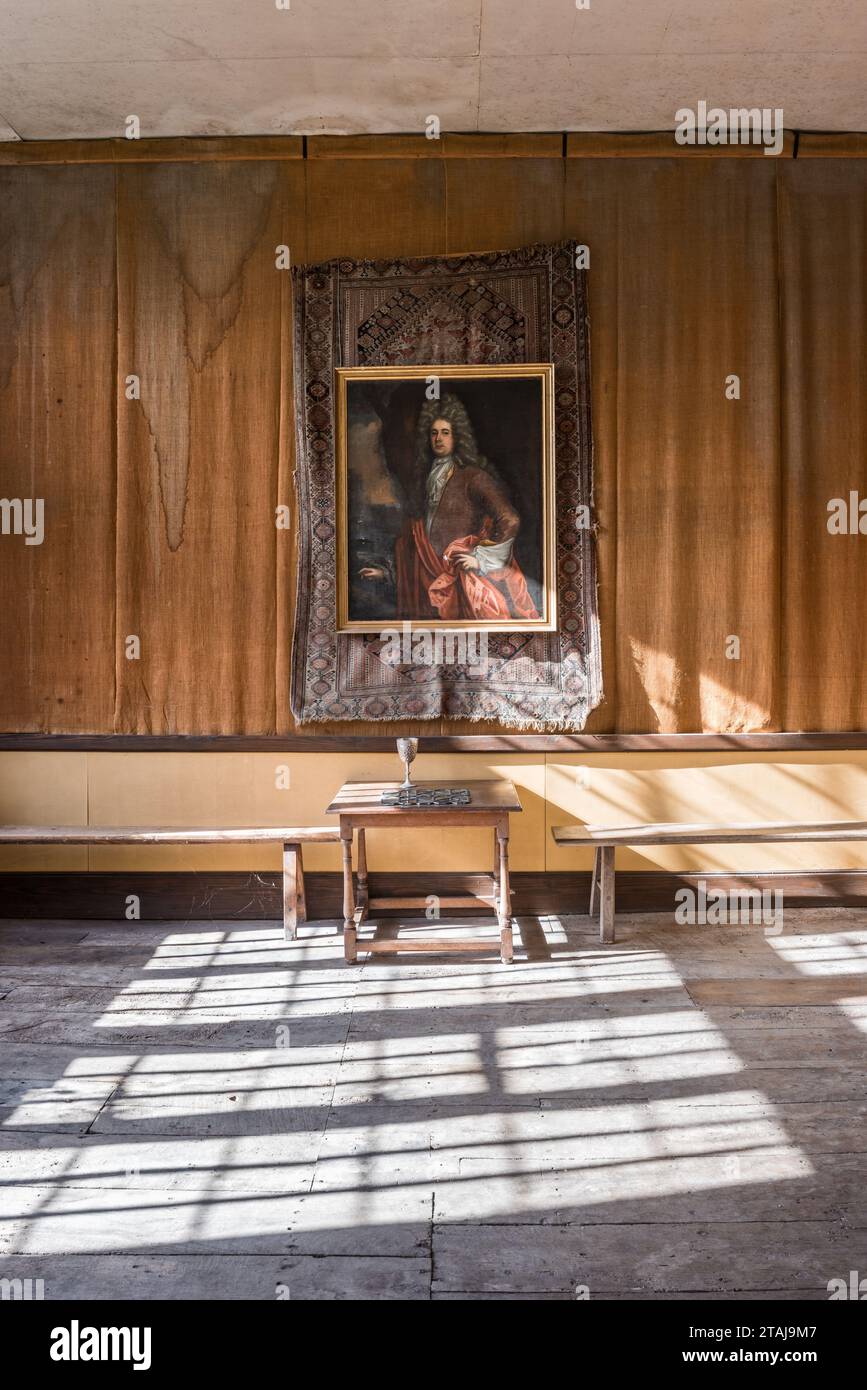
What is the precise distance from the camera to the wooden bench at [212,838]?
4.86 meters

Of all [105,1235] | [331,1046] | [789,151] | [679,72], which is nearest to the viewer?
[105,1235]

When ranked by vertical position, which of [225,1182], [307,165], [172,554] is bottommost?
[225,1182]

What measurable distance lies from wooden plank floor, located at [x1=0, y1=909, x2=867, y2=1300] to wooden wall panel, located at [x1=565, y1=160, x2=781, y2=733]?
165 centimetres

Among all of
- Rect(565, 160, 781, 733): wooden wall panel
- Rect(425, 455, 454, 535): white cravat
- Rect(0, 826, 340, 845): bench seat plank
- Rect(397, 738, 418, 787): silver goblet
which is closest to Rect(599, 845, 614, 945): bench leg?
Rect(397, 738, 418, 787): silver goblet

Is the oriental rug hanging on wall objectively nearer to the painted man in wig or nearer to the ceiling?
the painted man in wig

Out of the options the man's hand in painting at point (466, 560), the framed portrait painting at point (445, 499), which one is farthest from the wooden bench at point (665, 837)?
the man's hand in painting at point (466, 560)

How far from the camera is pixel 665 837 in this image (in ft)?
15.8

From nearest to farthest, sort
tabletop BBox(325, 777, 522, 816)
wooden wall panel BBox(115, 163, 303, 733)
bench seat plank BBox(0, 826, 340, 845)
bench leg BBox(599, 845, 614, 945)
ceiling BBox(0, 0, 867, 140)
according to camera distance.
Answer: ceiling BBox(0, 0, 867, 140), tabletop BBox(325, 777, 522, 816), bench leg BBox(599, 845, 614, 945), bench seat plank BBox(0, 826, 340, 845), wooden wall panel BBox(115, 163, 303, 733)

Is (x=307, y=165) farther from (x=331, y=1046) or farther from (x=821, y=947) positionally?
(x=821, y=947)

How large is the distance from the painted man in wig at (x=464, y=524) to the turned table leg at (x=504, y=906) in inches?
47.9

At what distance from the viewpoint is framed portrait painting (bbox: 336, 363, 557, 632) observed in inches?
203

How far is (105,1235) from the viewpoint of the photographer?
244cm

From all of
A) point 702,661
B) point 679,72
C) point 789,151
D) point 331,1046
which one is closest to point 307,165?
point 679,72

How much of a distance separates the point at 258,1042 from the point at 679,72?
4572mm
